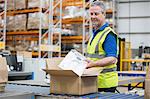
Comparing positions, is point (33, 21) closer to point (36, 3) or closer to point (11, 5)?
point (36, 3)

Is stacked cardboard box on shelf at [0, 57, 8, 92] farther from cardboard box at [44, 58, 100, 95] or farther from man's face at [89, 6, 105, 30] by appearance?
man's face at [89, 6, 105, 30]

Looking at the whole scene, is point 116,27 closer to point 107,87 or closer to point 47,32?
point 47,32

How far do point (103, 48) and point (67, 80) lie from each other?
0.67 meters

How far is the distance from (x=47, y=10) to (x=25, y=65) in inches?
117

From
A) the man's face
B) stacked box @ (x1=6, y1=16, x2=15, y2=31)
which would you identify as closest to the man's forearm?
the man's face

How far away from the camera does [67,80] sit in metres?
2.67

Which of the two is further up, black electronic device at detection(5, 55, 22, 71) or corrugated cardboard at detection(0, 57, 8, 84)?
corrugated cardboard at detection(0, 57, 8, 84)

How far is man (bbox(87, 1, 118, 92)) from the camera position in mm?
3076

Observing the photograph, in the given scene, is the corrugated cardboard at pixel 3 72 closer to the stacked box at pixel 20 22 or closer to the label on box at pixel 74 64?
the label on box at pixel 74 64

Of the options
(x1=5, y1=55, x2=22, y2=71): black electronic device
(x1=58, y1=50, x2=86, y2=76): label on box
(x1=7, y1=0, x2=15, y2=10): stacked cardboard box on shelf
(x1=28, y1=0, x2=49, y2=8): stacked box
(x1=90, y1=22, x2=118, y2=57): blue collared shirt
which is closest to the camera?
(x1=58, y1=50, x2=86, y2=76): label on box

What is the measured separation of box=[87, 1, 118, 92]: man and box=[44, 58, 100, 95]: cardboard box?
0.33m

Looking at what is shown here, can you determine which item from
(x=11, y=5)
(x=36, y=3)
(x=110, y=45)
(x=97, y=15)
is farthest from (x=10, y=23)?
(x=110, y=45)

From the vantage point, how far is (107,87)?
128 inches

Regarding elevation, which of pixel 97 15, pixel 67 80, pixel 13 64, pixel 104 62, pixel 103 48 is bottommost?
pixel 13 64
